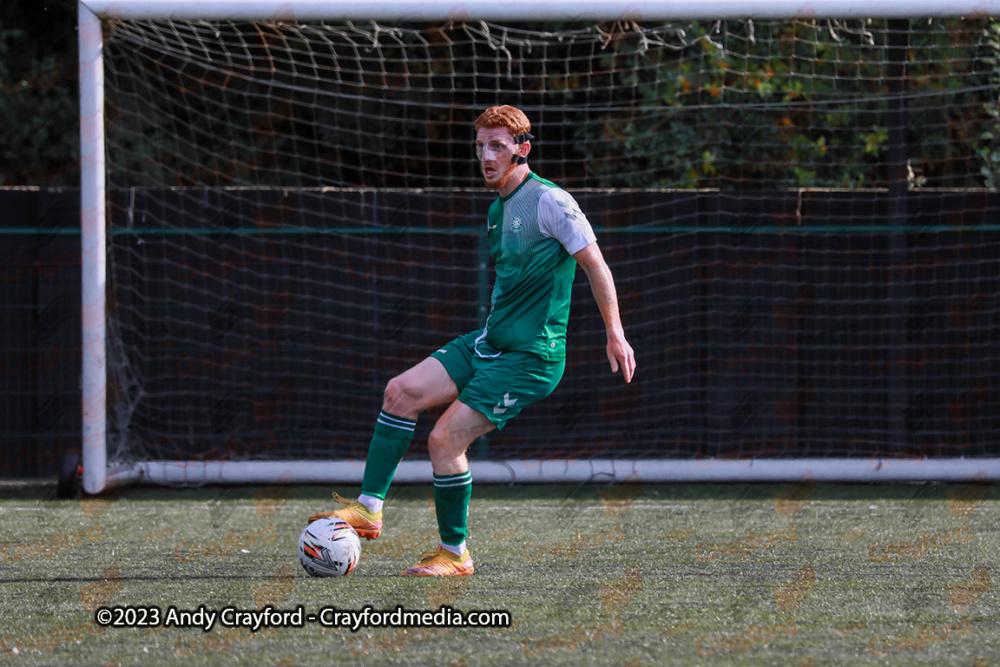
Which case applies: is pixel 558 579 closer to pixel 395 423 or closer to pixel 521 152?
pixel 395 423

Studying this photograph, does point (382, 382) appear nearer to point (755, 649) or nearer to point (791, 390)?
point (791, 390)

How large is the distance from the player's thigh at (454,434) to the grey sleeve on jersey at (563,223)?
70cm

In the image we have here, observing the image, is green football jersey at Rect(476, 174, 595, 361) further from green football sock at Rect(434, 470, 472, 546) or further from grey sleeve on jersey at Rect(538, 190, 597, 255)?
green football sock at Rect(434, 470, 472, 546)

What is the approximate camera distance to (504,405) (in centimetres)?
413

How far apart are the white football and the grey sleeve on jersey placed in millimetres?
1320

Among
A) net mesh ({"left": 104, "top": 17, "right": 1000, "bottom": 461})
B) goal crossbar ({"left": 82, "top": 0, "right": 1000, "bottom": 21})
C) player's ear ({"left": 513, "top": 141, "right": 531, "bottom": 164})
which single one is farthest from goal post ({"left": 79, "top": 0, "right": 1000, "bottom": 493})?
player's ear ({"left": 513, "top": 141, "right": 531, "bottom": 164})

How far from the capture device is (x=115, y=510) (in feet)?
19.6

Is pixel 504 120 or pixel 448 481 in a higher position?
pixel 504 120

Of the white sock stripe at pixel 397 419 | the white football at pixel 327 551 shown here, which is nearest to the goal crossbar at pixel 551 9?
the white sock stripe at pixel 397 419

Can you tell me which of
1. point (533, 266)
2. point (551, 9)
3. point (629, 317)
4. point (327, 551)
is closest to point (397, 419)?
point (327, 551)

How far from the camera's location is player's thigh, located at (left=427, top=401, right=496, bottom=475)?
13.5 feet

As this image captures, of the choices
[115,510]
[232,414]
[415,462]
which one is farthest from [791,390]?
[115,510]

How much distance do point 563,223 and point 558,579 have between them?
1.29 m

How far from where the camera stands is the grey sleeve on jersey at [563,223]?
4.10m
